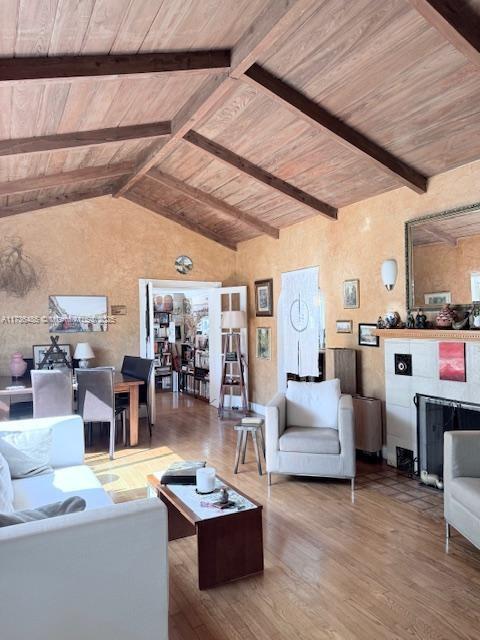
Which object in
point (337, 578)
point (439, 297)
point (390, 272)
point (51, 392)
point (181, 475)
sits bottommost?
point (337, 578)

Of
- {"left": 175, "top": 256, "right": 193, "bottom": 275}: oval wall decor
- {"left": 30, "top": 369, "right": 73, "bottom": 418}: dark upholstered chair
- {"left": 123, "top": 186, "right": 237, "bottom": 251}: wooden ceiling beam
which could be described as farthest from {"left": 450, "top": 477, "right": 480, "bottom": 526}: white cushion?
{"left": 123, "top": 186, "right": 237, "bottom": 251}: wooden ceiling beam

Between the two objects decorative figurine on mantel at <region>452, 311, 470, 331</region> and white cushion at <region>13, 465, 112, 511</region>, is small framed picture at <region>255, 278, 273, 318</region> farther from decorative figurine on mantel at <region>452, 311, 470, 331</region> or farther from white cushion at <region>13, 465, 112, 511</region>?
white cushion at <region>13, 465, 112, 511</region>

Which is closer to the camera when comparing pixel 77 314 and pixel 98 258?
pixel 77 314

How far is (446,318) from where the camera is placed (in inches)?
147

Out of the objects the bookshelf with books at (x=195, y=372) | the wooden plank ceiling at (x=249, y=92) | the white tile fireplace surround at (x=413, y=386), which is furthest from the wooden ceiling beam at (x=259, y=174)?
the bookshelf with books at (x=195, y=372)

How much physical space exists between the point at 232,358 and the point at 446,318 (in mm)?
3887

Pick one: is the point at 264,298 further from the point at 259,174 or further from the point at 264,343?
the point at 259,174

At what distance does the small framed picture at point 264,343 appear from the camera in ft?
22.1

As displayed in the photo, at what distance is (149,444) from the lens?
5238 mm

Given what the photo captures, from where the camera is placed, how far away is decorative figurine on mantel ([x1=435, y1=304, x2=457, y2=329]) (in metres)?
3.71

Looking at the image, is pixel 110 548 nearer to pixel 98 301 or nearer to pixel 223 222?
pixel 98 301

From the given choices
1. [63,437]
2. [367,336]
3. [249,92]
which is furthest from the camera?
[367,336]

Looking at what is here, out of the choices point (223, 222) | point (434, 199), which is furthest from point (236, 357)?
point (434, 199)

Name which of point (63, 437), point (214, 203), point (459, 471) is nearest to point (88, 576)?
point (63, 437)
